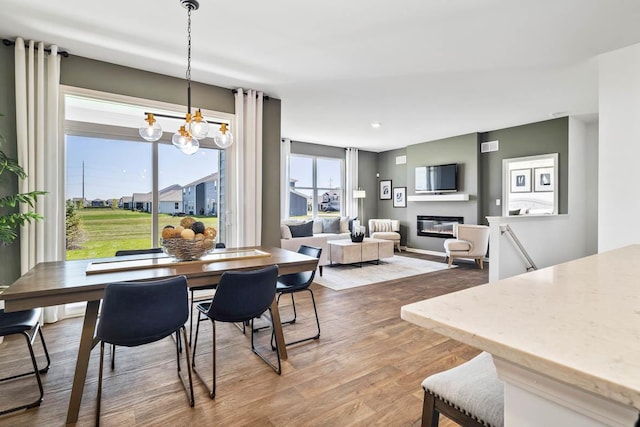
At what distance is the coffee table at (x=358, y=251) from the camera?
5.82m

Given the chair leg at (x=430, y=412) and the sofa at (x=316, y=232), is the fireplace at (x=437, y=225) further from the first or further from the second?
the chair leg at (x=430, y=412)

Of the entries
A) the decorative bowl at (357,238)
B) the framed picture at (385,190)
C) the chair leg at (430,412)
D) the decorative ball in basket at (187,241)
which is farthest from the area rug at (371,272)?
the chair leg at (430,412)

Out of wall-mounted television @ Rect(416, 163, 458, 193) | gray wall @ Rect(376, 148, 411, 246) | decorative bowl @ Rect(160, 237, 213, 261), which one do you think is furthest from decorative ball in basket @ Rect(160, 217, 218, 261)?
gray wall @ Rect(376, 148, 411, 246)

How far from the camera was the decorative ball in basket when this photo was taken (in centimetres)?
235

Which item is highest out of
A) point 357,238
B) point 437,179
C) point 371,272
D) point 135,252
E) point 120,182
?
point 437,179

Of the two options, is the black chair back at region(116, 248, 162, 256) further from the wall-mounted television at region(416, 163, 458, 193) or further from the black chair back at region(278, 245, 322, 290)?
the wall-mounted television at region(416, 163, 458, 193)

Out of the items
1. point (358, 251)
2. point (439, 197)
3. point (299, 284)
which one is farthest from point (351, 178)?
point (299, 284)

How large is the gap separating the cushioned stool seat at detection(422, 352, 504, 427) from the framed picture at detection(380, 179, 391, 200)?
26.9 feet

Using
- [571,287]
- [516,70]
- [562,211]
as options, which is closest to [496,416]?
[571,287]

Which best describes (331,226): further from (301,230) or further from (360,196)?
(301,230)

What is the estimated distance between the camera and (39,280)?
187cm

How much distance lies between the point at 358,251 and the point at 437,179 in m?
3.00

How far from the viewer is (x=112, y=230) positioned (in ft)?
12.8

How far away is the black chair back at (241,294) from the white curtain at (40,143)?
87.8 inches
